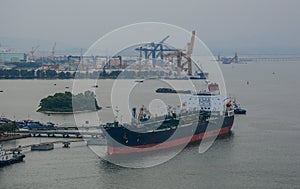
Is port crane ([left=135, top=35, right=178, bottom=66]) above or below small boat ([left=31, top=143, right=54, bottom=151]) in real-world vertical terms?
above

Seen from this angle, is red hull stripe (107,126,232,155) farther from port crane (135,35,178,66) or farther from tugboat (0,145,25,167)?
port crane (135,35,178,66)

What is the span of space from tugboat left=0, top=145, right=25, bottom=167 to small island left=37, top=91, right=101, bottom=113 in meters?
4.14

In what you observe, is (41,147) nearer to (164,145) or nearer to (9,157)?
(9,157)

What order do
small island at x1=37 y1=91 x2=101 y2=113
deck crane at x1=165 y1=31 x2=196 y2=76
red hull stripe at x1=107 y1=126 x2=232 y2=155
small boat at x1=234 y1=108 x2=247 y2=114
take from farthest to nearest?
deck crane at x1=165 y1=31 x2=196 y2=76 < small island at x1=37 y1=91 x2=101 y2=113 < small boat at x1=234 y1=108 x2=247 y2=114 < red hull stripe at x1=107 y1=126 x2=232 y2=155

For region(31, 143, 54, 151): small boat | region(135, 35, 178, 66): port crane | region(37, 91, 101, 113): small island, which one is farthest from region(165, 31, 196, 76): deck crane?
region(31, 143, 54, 151): small boat

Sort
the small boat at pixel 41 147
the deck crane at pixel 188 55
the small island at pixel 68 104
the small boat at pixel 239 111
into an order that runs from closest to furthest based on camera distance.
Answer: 1. the small boat at pixel 41 147
2. the small boat at pixel 239 111
3. the small island at pixel 68 104
4. the deck crane at pixel 188 55

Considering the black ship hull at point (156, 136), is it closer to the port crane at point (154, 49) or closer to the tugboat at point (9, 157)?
the tugboat at point (9, 157)

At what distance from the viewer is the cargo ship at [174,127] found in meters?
6.31

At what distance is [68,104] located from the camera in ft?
35.0

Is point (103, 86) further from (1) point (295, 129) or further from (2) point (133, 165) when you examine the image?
(2) point (133, 165)

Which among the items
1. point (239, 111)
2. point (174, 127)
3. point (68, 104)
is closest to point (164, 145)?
point (174, 127)

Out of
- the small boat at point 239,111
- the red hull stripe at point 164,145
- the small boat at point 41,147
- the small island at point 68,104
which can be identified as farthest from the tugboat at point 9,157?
the small boat at point 239,111

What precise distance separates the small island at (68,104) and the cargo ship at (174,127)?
207 centimetres

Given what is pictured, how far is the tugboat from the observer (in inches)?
225
